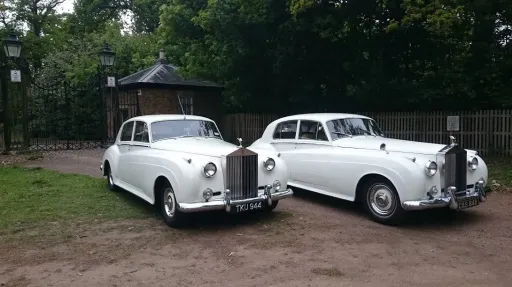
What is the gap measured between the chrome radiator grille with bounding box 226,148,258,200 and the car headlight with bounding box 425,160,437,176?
8.44 ft

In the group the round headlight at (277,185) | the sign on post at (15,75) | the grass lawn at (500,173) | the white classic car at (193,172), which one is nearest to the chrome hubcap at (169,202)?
the white classic car at (193,172)

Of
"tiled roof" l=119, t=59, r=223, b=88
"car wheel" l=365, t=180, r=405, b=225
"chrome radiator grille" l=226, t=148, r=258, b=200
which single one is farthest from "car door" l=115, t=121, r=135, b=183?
"tiled roof" l=119, t=59, r=223, b=88

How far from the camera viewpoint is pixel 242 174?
21.8 ft

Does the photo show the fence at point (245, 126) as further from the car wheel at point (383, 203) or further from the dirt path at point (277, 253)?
the dirt path at point (277, 253)

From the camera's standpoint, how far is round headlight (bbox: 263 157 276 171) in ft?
22.9

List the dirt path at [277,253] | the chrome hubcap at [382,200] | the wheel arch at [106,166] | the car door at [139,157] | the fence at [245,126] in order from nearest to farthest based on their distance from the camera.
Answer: the dirt path at [277,253] < the chrome hubcap at [382,200] < the car door at [139,157] < the wheel arch at [106,166] < the fence at [245,126]

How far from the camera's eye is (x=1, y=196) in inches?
346

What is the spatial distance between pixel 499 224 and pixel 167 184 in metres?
5.35

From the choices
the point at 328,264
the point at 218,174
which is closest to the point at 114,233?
the point at 218,174

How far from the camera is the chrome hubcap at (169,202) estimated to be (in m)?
6.72

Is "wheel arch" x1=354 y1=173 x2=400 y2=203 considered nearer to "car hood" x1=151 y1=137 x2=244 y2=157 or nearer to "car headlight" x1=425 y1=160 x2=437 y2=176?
"car headlight" x1=425 y1=160 x2=437 y2=176

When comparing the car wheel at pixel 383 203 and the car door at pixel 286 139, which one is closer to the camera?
the car wheel at pixel 383 203

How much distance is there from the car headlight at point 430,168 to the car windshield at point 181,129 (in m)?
3.96

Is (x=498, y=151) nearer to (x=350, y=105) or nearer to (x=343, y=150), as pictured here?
(x=350, y=105)
